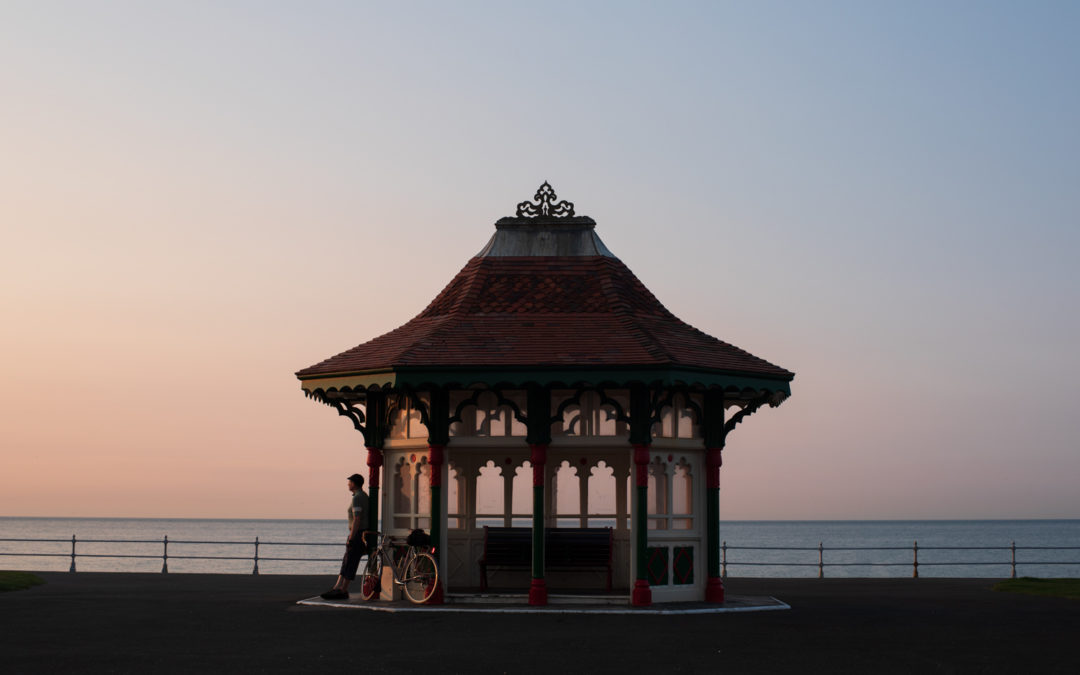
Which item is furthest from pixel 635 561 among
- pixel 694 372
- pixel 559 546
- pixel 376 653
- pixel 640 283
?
pixel 376 653

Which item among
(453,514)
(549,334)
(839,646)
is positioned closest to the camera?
(839,646)

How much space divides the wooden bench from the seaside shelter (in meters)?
0.03

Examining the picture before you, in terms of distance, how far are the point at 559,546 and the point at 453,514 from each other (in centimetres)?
194

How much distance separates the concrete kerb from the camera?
18953 millimetres

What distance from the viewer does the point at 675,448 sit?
818 inches

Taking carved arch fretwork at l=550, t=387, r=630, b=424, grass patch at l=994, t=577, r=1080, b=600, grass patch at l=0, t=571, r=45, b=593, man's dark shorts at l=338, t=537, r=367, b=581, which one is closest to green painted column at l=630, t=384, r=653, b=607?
carved arch fretwork at l=550, t=387, r=630, b=424

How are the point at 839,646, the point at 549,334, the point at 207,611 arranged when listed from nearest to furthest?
the point at 839,646 → the point at 207,611 → the point at 549,334

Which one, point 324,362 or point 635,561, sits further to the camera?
point 324,362

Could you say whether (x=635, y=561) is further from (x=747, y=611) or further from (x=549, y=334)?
(x=549, y=334)

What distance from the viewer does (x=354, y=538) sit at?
68.8ft

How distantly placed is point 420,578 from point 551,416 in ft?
9.88

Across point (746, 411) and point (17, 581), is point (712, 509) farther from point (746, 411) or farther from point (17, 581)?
point (17, 581)

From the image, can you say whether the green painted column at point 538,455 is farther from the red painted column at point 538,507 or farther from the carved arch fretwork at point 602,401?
the carved arch fretwork at point 602,401

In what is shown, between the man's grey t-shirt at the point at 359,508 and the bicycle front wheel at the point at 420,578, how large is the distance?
1.15 m
